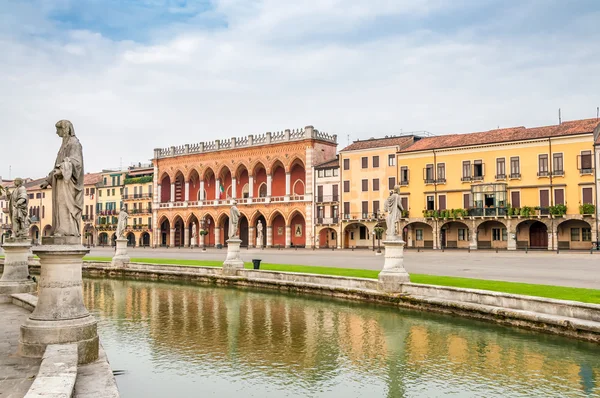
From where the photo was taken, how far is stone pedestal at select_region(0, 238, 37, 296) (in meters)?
14.5

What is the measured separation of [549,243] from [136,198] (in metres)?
52.5

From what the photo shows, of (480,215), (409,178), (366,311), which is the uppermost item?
(409,178)

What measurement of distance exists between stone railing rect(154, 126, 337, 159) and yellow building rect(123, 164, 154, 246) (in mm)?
5492

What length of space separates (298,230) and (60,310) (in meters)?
51.4

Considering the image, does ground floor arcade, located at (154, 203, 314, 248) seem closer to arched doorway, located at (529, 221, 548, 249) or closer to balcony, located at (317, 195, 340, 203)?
balcony, located at (317, 195, 340, 203)

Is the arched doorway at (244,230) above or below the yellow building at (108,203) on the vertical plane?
below

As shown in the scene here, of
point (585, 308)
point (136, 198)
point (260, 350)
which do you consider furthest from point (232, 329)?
point (136, 198)

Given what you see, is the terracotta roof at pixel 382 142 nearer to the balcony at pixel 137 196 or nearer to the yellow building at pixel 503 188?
the yellow building at pixel 503 188

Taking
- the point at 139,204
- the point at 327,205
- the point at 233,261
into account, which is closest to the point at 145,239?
the point at 139,204

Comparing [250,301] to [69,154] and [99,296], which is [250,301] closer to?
[99,296]

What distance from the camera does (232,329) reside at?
12.4m

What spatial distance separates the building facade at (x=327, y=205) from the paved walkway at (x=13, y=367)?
4536cm

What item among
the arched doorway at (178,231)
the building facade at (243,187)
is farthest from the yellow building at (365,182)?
the arched doorway at (178,231)

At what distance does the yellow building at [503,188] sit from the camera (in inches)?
1676
